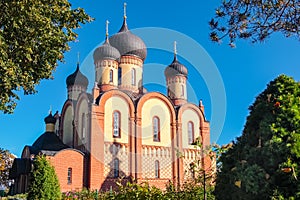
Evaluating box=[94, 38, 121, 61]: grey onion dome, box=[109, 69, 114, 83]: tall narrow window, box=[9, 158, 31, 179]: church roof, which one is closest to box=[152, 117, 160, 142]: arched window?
box=[109, 69, 114, 83]: tall narrow window

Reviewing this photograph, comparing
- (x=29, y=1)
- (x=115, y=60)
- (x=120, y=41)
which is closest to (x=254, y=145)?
(x=29, y=1)

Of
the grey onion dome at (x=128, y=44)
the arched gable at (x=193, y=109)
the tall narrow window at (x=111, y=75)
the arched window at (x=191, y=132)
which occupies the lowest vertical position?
the arched window at (x=191, y=132)

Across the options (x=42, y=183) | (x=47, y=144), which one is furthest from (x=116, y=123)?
(x=42, y=183)

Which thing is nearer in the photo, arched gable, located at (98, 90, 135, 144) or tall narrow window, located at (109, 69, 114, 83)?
arched gable, located at (98, 90, 135, 144)

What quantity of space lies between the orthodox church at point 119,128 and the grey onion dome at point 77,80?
26mm

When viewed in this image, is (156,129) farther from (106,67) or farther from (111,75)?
(106,67)

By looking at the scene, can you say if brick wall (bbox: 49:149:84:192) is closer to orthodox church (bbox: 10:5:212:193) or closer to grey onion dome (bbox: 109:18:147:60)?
orthodox church (bbox: 10:5:212:193)

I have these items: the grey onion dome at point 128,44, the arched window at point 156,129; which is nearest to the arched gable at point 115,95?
the arched window at point 156,129

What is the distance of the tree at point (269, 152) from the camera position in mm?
3486

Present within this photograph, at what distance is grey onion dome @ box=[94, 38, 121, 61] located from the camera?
2869cm

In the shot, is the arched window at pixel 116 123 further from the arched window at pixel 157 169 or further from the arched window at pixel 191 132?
the arched window at pixel 191 132

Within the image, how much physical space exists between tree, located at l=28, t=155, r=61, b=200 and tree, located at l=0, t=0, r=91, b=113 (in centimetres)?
352

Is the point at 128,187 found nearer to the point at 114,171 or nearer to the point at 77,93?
the point at 114,171

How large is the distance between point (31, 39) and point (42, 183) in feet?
19.5
